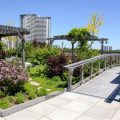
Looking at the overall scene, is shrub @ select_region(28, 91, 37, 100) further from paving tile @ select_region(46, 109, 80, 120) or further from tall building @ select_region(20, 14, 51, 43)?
tall building @ select_region(20, 14, 51, 43)

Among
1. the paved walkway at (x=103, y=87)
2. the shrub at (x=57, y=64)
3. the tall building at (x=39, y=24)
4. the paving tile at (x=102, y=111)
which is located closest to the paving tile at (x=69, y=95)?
the paved walkway at (x=103, y=87)

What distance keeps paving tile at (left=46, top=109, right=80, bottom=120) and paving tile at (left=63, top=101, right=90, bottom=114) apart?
0.27 m

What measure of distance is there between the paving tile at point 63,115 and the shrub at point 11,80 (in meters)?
1.99

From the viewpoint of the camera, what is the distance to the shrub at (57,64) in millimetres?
11883

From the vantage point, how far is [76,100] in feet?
26.6

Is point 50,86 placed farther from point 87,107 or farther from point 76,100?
point 87,107

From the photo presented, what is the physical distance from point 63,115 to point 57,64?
5537mm

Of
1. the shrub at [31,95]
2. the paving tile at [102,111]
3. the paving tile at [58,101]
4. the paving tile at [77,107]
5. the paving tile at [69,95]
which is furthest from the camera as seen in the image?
the paving tile at [69,95]

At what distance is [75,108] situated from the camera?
23.9ft

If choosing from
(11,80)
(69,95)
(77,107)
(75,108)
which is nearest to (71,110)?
(75,108)

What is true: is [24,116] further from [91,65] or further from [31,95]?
[91,65]

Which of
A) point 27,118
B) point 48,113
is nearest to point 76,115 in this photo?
point 48,113

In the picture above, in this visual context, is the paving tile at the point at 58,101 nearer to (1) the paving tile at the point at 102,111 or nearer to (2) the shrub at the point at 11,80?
(1) the paving tile at the point at 102,111

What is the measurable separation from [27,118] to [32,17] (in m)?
133
